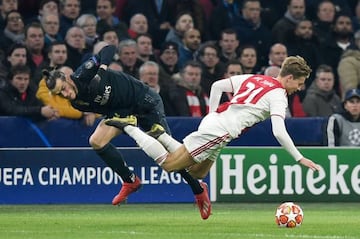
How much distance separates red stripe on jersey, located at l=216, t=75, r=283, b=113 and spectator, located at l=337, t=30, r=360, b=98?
22.2 ft

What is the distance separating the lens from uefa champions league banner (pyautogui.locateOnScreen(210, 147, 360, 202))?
16.6 meters

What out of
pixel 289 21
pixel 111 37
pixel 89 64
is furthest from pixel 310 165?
pixel 289 21

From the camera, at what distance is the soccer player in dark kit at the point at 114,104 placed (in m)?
13.1

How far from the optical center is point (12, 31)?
18344mm

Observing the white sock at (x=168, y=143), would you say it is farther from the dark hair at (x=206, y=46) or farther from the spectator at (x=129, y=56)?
the dark hair at (x=206, y=46)

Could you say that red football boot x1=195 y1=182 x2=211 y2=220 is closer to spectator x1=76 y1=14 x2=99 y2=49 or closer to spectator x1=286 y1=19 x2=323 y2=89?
spectator x1=76 y1=14 x2=99 y2=49

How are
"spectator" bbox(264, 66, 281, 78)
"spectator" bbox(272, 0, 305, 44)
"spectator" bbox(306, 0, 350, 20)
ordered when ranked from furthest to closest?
1. "spectator" bbox(306, 0, 350, 20)
2. "spectator" bbox(272, 0, 305, 44)
3. "spectator" bbox(264, 66, 281, 78)

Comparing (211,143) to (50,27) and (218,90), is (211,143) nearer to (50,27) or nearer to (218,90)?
(218,90)

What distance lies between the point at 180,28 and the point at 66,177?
3.99 m

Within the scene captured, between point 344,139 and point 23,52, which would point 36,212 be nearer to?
point 23,52

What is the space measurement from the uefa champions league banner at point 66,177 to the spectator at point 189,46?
3.02 meters

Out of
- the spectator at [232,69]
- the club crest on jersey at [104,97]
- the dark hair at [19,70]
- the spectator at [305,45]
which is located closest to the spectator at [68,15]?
the dark hair at [19,70]

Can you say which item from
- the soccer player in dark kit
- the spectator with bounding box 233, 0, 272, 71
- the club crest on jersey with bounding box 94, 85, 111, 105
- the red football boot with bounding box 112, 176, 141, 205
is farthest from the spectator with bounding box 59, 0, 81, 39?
the red football boot with bounding box 112, 176, 141, 205

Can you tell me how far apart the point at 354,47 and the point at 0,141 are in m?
6.35
